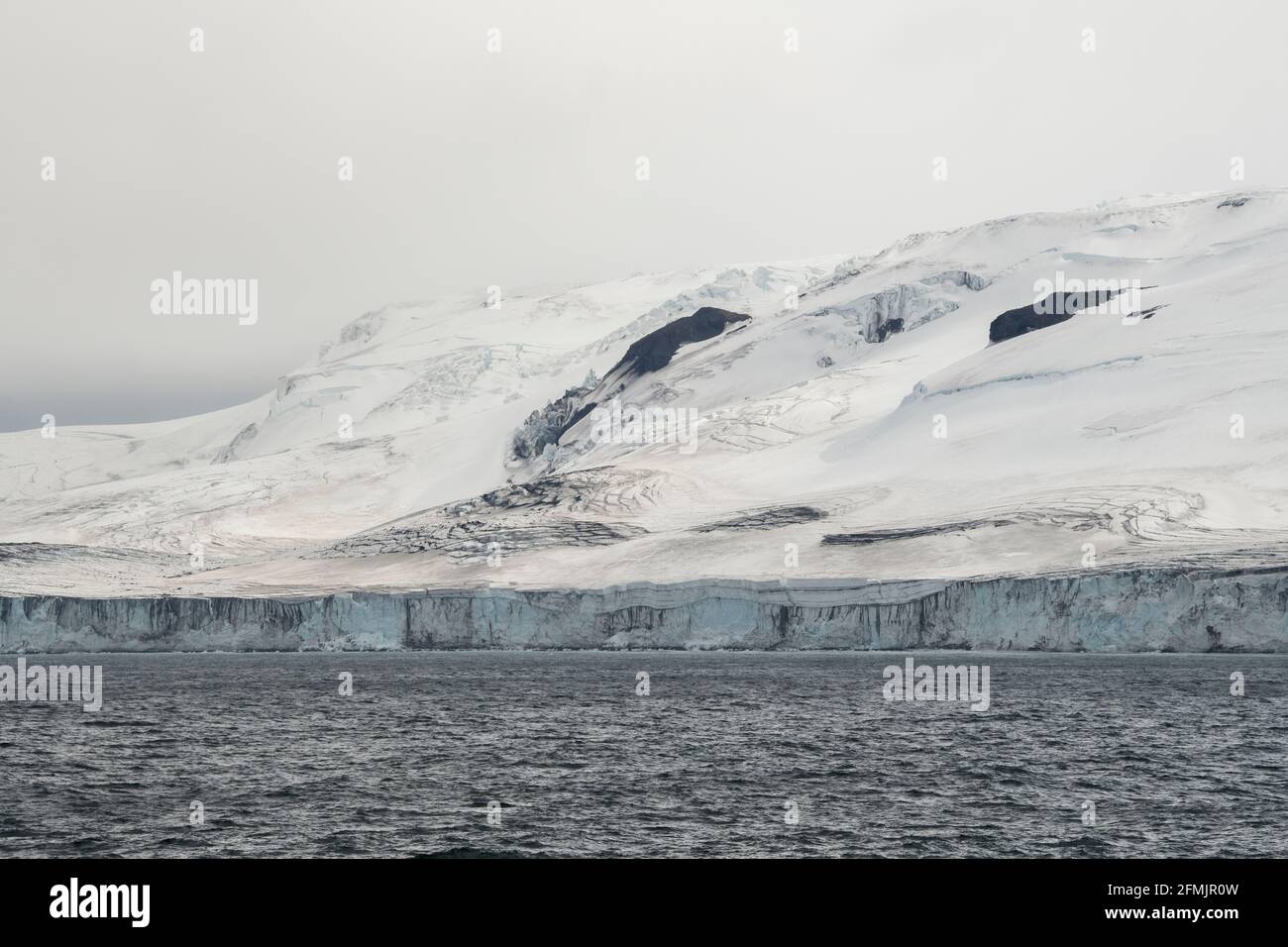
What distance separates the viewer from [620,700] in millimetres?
56938

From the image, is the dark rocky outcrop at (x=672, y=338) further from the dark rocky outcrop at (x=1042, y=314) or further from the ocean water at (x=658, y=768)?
the ocean water at (x=658, y=768)

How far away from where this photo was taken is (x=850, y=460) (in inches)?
5054

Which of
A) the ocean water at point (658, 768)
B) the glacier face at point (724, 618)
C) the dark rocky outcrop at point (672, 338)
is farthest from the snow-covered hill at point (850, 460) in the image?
the ocean water at point (658, 768)

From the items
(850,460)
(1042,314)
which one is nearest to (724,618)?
(850,460)

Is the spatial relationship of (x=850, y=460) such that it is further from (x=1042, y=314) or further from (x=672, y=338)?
(x=672, y=338)

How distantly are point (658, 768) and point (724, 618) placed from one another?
4782 centimetres

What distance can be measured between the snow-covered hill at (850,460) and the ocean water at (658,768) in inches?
1073

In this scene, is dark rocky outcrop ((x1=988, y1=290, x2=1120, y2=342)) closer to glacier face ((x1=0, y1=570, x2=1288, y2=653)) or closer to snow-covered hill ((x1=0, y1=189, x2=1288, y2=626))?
snow-covered hill ((x1=0, y1=189, x2=1288, y2=626))

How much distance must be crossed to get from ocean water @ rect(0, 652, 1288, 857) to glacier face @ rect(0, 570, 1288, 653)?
6751mm
